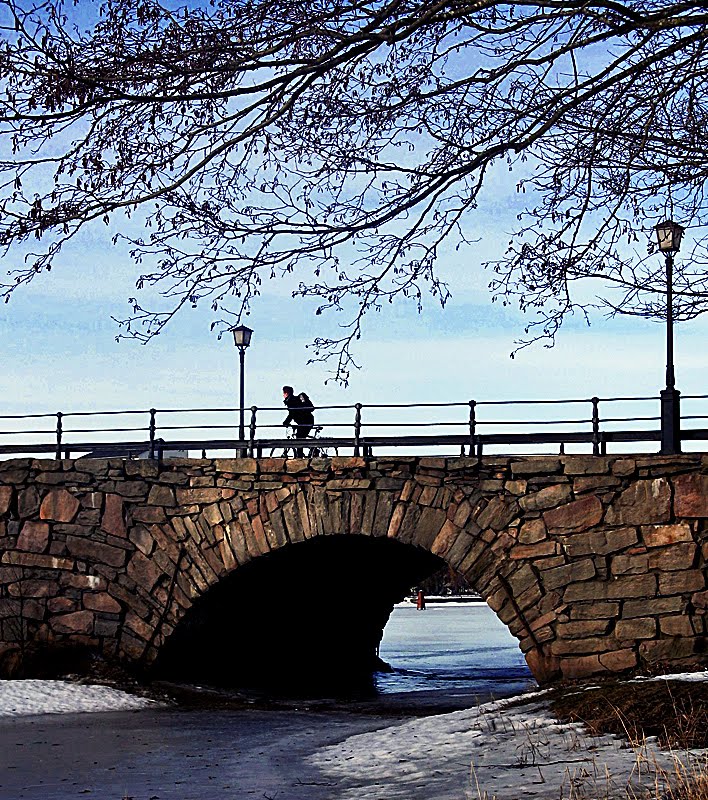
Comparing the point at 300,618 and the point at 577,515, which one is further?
the point at 300,618

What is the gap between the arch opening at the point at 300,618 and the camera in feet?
67.6

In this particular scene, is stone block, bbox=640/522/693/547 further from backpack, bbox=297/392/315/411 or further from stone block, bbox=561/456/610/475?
backpack, bbox=297/392/315/411

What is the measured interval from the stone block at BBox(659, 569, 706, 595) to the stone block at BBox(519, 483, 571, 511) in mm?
1786

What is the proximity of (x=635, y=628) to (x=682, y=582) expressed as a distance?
92 centimetres

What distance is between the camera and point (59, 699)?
59.4ft

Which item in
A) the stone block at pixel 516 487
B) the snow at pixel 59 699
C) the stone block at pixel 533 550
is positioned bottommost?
the snow at pixel 59 699

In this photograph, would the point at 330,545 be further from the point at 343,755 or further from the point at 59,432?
the point at 343,755

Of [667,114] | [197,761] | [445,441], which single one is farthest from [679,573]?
[667,114]

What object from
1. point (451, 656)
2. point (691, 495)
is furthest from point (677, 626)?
point (451, 656)

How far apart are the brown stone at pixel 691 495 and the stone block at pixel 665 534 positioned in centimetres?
19

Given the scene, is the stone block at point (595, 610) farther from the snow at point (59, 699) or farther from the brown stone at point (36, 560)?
the brown stone at point (36, 560)

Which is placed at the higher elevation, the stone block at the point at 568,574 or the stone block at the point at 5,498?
the stone block at the point at 5,498

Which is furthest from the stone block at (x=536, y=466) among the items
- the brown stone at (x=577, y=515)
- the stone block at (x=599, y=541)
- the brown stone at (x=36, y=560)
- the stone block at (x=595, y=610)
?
the brown stone at (x=36, y=560)

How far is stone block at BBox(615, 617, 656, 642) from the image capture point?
16578mm
